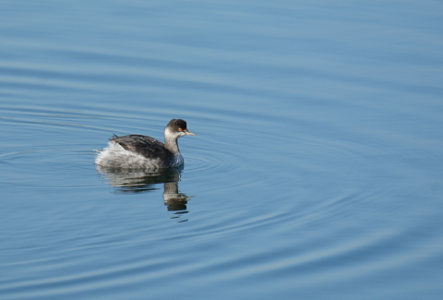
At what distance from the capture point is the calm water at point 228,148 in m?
10.8

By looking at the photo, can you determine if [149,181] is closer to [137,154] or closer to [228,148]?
[137,154]

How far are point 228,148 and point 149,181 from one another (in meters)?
1.82

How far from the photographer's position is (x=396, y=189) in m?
14.2

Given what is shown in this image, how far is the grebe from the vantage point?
15180 millimetres

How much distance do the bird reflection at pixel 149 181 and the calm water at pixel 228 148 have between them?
0.19 feet

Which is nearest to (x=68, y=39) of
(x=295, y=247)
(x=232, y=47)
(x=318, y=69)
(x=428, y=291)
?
(x=232, y=47)

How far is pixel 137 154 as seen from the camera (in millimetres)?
15305

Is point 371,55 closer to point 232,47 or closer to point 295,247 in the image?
point 232,47

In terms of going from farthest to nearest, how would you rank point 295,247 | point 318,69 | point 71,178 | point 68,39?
point 68,39 < point 318,69 < point 71,178 < point 295,247

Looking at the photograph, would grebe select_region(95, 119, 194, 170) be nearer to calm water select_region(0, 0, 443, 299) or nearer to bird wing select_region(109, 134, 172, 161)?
bird wing select_region(109, 134, 172, 161)

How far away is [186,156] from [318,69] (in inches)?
202

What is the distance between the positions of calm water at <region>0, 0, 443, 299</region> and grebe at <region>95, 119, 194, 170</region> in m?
0.31

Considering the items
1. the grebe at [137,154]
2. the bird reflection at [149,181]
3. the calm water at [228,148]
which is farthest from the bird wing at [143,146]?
the calm water at [228,148]

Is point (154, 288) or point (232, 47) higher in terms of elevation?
point (232, 47)
